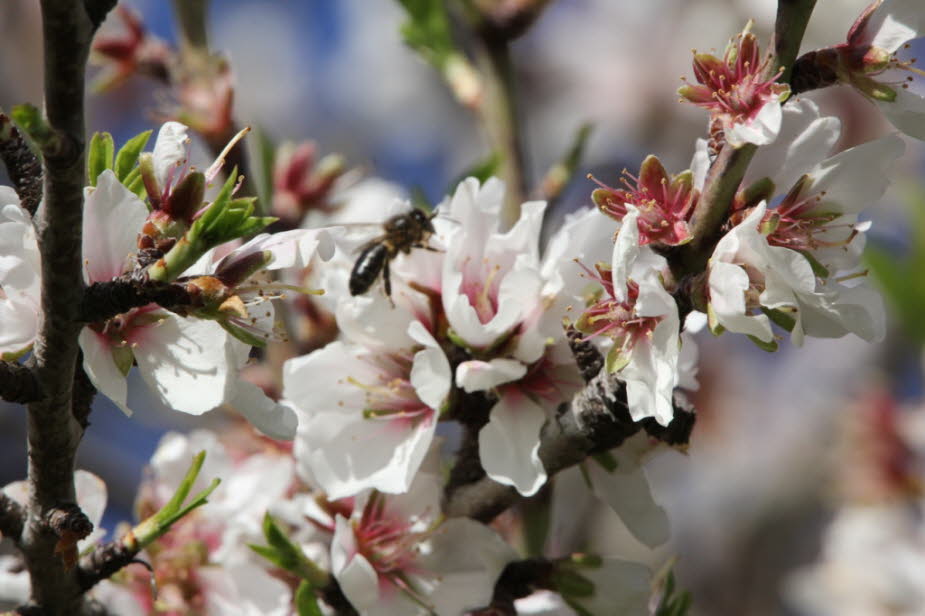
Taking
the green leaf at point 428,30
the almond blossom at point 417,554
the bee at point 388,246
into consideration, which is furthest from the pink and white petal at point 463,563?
the green leaf at point 428,30

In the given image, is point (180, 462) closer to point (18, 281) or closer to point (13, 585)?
point (13, 585)

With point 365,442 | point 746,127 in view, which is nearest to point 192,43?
point 365,442

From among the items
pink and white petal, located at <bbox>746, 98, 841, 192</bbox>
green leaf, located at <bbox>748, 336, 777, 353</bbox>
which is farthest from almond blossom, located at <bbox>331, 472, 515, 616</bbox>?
pink and white petal, located at <bbox>746, 98, 841, 192</bbox>

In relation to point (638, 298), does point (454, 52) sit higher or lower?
lower

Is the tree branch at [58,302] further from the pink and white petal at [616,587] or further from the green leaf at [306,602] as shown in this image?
the pink and white petal at [616,587]

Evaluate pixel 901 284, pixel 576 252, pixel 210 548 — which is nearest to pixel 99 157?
pixel 576 252

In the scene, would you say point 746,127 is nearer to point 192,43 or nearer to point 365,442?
point 365,442
